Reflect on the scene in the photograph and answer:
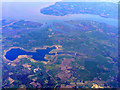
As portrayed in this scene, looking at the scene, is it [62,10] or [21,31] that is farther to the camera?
[62,10]

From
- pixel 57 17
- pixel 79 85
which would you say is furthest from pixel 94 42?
pixel 57 17

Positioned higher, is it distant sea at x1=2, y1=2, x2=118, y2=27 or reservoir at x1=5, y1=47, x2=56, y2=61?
distant sea at x1=2, y1=2, x2=118, y2=27

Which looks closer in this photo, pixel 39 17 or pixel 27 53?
pixel 27 53

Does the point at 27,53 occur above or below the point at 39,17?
below

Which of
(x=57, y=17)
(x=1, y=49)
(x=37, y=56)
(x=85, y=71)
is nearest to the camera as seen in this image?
(x=85, y=71)

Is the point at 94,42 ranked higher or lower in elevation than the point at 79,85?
higher

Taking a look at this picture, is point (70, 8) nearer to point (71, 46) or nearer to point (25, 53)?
point (71, 46)

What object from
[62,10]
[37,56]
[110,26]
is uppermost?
[62,10]

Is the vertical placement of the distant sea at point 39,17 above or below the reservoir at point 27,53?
above

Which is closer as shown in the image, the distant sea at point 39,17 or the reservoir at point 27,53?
the reservoir at point 27,53

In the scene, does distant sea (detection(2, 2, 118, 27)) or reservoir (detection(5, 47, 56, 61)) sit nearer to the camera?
reservoir (detection(5, 47, 56, 61))

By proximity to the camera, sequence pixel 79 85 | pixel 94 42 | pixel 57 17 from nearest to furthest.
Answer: pixel 79 85 < pixel 94 42 < pixel 57 17
